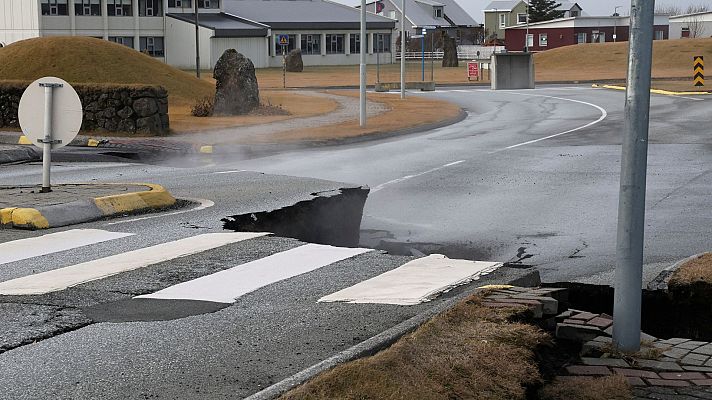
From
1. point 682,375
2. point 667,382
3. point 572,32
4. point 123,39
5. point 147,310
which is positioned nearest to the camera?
point 667,382

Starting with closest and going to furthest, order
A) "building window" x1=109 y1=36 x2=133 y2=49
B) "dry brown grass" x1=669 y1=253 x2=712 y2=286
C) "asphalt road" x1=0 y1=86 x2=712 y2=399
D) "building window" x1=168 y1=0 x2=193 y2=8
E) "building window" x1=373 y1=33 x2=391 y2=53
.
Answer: "asphalt road" x1=0 y1=86 x2=712 y2=399
"dry brown grass" x1=669 y1=253 x2=712 y2=286
"building window" x1=109 y1=36 x2=133 y2=49
"building window" x1=168 y1=0 x2=193 y2=8
"building window" x1=373 y1=33 x2=391 y2=53

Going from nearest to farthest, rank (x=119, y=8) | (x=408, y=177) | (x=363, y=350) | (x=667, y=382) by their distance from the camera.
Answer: (x=363, y=350) < (x=667, y=382) < (x=408, y=177) < (x=119, y=8)

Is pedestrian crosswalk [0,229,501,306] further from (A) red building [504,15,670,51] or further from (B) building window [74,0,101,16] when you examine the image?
(A) red building [504,15,670,51]

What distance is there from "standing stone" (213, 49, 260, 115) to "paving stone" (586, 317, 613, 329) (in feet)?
82.3

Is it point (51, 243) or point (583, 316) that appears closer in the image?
point (583, 316)

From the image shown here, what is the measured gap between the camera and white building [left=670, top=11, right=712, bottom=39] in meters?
113

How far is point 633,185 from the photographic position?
6.60 meters

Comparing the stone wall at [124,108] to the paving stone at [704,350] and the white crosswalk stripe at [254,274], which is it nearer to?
the white crosswalk stripe at [254,274]

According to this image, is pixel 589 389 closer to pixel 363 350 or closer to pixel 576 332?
pixel 576 332

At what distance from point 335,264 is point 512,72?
142 ft

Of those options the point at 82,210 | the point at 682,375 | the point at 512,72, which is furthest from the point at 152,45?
the point at 682,375

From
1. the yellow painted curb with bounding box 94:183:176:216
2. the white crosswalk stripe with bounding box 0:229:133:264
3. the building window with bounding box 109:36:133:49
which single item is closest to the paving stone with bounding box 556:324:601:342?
the white crosswalk stripe with bounding box 0:229:133:264

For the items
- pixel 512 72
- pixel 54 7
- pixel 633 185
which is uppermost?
pixel 54 7

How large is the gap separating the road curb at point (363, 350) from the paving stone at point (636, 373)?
113cm
